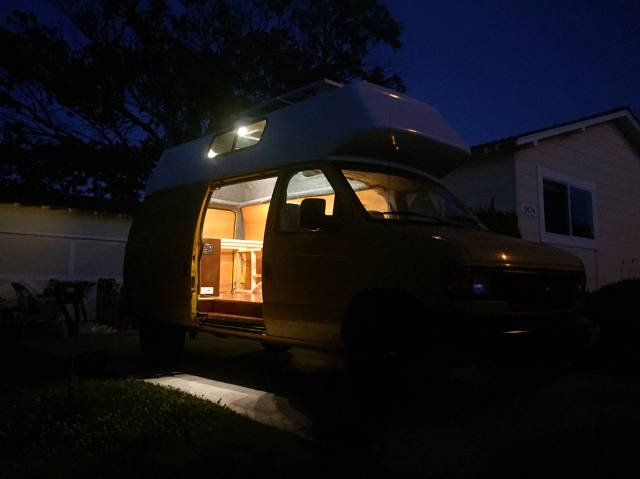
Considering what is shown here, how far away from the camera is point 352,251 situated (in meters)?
4.39

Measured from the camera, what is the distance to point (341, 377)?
627cm

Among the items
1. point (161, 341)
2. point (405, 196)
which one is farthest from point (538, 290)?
point (161, 341)

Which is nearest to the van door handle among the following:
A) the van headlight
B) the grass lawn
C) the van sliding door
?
the van sliding door

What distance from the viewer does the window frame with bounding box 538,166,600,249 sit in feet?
38.2

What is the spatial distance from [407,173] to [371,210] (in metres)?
0.83

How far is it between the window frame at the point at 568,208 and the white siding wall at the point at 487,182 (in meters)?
1.02

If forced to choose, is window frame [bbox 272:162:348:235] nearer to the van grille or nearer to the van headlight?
the van headlight

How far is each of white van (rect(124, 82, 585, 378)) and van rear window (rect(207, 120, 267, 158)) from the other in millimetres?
14

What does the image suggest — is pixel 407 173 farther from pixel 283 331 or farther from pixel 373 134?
pixel 283 331

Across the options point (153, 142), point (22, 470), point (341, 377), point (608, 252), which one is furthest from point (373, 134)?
point (153, 142)

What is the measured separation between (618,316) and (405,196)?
150 inches

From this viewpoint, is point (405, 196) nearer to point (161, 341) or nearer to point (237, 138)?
point (237, 138)

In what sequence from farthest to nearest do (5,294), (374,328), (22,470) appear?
1. (5,294)
2. (374,328)
3. (22,470)

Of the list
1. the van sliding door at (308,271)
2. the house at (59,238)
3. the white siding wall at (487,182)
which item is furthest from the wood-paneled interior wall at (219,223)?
the house at (59,238)
